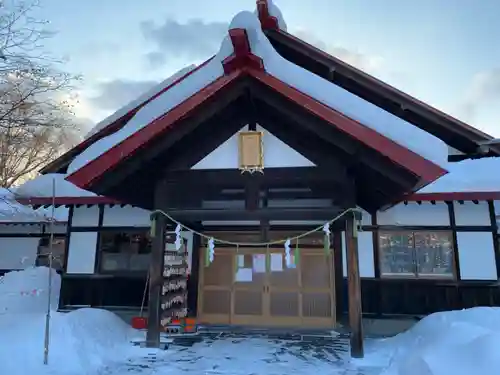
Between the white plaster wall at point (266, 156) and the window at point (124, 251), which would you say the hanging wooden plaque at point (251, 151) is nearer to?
the white plaster wall at point (266, 156)

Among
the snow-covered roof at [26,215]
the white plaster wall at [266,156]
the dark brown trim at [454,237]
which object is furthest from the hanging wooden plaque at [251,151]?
the snow-covered roof at [26,215]

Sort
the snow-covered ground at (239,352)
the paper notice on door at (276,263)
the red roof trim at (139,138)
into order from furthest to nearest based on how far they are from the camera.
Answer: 1. the paper notice on door at (276,263)
2. the red roof trim at (139,138)
3. the snow-covered ground at (239,352)

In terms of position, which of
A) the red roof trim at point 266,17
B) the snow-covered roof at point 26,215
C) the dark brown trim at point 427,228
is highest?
the red roof trim at point 266,17

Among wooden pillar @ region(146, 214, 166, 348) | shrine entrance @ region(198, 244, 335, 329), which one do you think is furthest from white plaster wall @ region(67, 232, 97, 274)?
wooden pillar @ region(146, 214, 166, 348)

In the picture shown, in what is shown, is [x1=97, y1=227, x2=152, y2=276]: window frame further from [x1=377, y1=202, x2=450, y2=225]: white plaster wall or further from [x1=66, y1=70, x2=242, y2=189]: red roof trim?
[x1=377, y1=202, x2=450, y2=225]: white plaster wall

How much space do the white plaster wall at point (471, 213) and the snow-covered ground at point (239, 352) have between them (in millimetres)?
2945

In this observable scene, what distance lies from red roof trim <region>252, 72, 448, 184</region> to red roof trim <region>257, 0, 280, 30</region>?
5071 mm

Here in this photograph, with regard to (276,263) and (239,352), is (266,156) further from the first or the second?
(239,352)

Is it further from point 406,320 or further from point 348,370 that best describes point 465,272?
point 348,370

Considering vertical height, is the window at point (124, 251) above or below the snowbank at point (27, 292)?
above

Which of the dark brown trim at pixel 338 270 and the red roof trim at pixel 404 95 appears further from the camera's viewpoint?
the dark brown trim at pixel 338 270

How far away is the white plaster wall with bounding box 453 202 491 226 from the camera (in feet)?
29.4

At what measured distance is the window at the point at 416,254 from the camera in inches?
355

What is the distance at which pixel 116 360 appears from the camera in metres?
6.36
